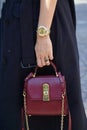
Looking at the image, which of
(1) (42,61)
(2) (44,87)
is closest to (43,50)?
(1) (42,61)

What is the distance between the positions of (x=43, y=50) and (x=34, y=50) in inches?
4.1

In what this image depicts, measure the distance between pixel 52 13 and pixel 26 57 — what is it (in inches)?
11.6

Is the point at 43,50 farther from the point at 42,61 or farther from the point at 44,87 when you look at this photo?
the point at 44,87

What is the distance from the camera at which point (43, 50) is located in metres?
2.41

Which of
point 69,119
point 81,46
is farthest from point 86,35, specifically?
point 69,119

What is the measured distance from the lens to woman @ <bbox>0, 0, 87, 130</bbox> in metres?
2.43

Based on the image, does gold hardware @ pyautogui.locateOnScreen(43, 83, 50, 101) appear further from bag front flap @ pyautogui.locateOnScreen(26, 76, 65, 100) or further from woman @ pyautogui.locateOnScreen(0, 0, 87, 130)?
woman @ pyautogui.locateOnScreen(0, 0, 87, 130)

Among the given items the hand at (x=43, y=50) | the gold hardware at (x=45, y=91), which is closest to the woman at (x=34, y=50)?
the hand at (x=43, y=50)

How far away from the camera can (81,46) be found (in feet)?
20.0

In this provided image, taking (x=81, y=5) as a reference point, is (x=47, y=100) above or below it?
below

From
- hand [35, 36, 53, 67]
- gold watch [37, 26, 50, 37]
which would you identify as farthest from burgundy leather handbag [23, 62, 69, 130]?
gold watch [37, 26, 50, 37]

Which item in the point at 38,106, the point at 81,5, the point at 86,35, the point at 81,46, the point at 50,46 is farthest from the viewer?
the point at 81,5

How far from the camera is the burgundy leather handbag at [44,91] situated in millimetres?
2527

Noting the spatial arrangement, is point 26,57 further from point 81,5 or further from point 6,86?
point 81,5
